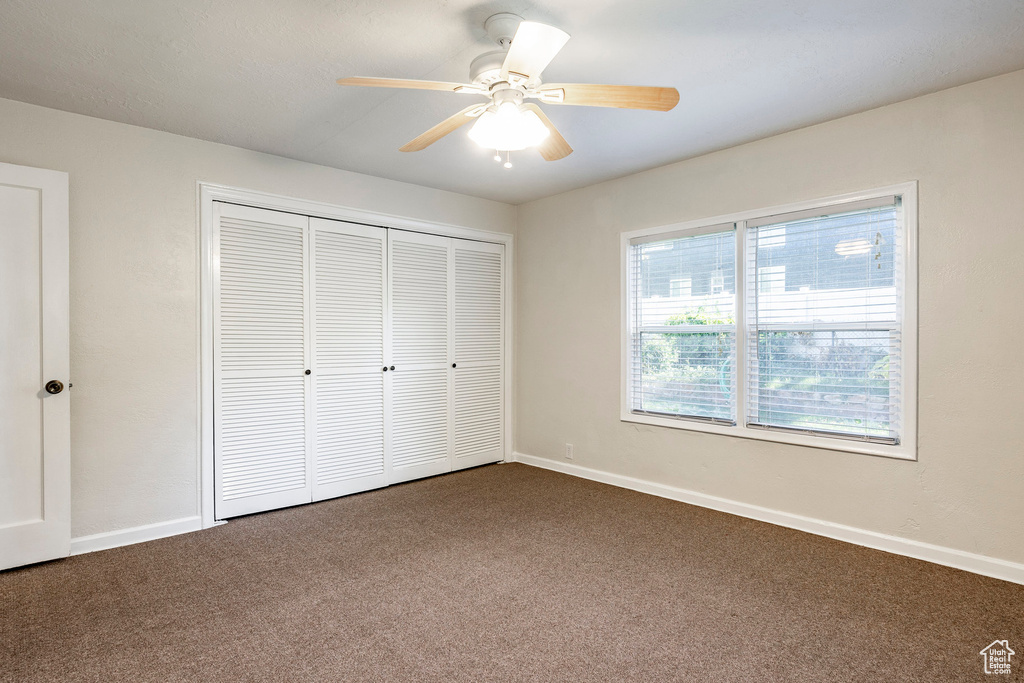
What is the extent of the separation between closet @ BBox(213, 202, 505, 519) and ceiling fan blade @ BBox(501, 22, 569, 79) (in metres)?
2.38

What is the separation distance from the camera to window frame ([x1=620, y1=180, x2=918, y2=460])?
9.57ft

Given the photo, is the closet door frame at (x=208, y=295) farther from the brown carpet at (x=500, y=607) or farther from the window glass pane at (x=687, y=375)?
the window glass pane at (x=687, y=375)

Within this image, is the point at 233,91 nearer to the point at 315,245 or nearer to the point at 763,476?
the point at 315,245

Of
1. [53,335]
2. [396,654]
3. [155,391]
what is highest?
[53,335]

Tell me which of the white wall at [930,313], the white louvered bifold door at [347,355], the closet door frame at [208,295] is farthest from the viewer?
the white louvered bifold door at [347,355]

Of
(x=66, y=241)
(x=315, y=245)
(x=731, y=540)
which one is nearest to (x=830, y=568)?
(x=731, y=540)

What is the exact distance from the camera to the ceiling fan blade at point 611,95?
2.00 m

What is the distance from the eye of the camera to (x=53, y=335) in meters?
2.86

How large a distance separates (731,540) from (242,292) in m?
3.38

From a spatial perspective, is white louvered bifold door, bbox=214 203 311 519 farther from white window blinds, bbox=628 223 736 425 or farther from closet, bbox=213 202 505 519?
white window blinds, bbox=628 223 736 425

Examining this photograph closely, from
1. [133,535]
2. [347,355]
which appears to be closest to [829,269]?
[347,355]

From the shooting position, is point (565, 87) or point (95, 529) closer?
point (565, 87)

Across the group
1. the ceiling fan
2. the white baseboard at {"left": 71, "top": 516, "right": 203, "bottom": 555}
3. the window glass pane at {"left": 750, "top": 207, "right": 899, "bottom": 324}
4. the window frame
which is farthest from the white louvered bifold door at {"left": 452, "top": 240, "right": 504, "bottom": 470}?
the ceiling fan

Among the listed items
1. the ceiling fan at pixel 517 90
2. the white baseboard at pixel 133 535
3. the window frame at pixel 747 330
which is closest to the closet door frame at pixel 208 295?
the white baseboard at pixel 133 535
